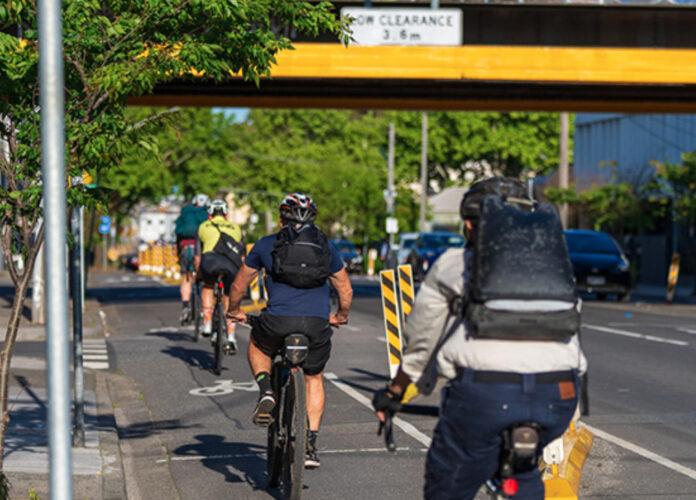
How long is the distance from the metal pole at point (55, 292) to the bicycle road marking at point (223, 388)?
853 cm

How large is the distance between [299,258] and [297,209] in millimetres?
290

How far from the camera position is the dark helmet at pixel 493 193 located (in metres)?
4.54

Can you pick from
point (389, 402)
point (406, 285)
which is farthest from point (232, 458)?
point (389, 402)

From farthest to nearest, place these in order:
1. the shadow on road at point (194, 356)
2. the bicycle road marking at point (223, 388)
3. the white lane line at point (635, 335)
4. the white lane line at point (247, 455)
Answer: the white lane line at point (635, 335) < the shadow on road at point (194, 356) < the bicycle road marking at point (223, 388) < the white lane line at point (247, 455)

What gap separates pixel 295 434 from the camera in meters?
6.91

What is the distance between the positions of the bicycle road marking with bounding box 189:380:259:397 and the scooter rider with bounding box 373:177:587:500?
8.10 meters

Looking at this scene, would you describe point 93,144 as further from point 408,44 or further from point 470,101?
point 470,101

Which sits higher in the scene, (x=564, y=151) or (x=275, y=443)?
(x=564, y=151)

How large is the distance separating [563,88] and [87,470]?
17257mm

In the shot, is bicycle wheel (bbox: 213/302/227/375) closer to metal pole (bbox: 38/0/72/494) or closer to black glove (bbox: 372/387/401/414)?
black glove (bbox: 372/387/401/414)

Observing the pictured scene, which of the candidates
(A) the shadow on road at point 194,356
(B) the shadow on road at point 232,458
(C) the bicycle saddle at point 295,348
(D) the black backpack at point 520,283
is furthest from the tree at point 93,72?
(A) the shadow on road at point 194,356

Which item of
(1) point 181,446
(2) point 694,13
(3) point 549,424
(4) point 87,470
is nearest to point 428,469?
(3) point 549,424

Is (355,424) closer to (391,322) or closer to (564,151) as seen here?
(391,322)

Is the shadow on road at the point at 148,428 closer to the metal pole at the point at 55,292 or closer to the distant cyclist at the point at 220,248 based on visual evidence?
the distant cyclist at the point at 220,248
